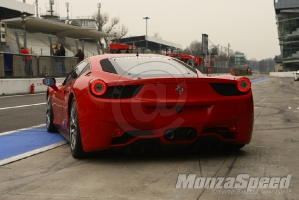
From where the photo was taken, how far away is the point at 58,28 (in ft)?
206

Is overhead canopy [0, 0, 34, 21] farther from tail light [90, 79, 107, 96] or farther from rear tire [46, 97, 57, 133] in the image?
tail light [90, 79, 107, 96]

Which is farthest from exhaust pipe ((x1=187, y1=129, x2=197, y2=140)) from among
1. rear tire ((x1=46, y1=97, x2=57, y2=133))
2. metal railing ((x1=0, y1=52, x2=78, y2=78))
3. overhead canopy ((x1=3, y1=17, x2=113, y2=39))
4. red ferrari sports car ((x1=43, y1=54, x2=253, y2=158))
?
overhead canopy ((x1=3, y1=17, x2=113, y2=39))

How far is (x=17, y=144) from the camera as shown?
6750 millimetres

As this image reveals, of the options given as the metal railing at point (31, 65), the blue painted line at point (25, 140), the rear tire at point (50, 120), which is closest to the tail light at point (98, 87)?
the blue painted line at point (25, 140)

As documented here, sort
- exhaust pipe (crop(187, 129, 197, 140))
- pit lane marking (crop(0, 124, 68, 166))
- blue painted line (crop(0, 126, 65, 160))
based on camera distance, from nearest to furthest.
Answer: exhaust pipe (crop(187, 129, 197, 140)), pit lane marking (crop(0, 124, 68, 166)), blue painted line (crop(0, 126, 65, 160))

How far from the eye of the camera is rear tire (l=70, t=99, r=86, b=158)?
536 cm

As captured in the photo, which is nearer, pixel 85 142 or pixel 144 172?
pixel 144 172

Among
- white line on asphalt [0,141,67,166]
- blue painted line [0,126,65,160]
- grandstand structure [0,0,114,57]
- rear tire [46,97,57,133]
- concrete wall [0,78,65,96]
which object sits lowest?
white line on asphalt [0,141,67,166]

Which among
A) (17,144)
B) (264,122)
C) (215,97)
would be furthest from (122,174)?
(264,122)

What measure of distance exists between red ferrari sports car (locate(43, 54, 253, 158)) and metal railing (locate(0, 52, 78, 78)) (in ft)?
50.8

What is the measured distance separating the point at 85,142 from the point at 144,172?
870 millimetres

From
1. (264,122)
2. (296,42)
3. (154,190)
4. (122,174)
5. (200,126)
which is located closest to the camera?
(154,190)

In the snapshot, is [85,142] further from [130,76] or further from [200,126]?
[200,126]

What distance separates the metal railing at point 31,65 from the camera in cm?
2008
